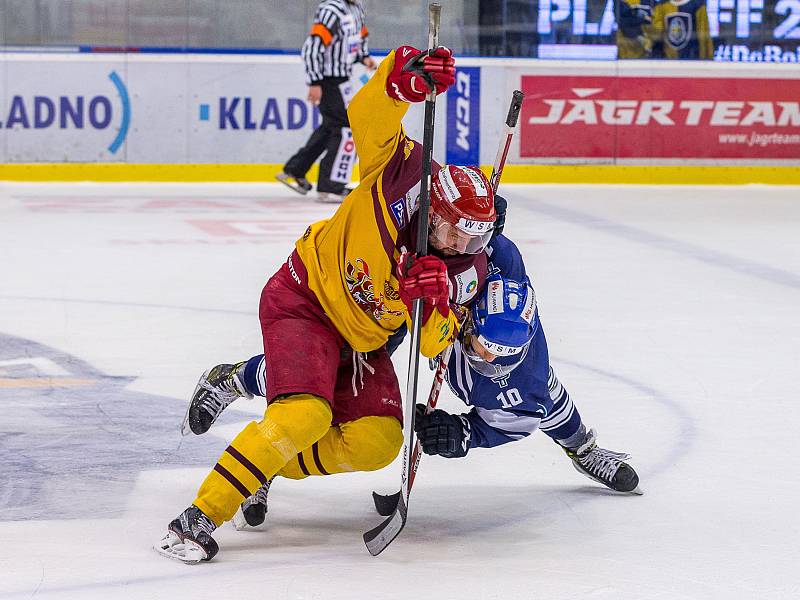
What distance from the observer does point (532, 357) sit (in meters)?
2.57

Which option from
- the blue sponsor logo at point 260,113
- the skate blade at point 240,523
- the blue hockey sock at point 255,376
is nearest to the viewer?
the skate blade at point 240,523

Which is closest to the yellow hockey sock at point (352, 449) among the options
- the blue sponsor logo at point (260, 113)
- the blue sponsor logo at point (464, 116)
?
the blue sponsor logo at point (260, 113)

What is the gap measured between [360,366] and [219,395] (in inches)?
15.3

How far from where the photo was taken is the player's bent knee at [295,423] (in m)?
2.30

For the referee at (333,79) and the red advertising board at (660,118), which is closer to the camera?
the referee at (333,79)

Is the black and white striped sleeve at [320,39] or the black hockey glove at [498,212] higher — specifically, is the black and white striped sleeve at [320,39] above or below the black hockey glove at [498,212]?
above

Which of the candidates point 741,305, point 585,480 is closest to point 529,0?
point 741,305

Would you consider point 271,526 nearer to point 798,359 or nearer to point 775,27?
point 798,359

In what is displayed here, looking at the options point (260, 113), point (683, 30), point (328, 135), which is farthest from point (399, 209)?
point (683, 30)

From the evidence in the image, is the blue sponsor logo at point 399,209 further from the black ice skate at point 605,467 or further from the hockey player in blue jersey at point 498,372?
the black ice skate at point 605,467

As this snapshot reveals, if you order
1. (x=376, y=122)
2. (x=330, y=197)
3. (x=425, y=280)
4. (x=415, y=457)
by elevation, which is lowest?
(x=330, y=197)

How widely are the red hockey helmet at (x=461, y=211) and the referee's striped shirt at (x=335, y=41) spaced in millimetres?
6184

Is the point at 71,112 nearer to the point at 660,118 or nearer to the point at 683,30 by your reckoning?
the point at 660,118

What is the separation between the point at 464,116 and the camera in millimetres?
9797
